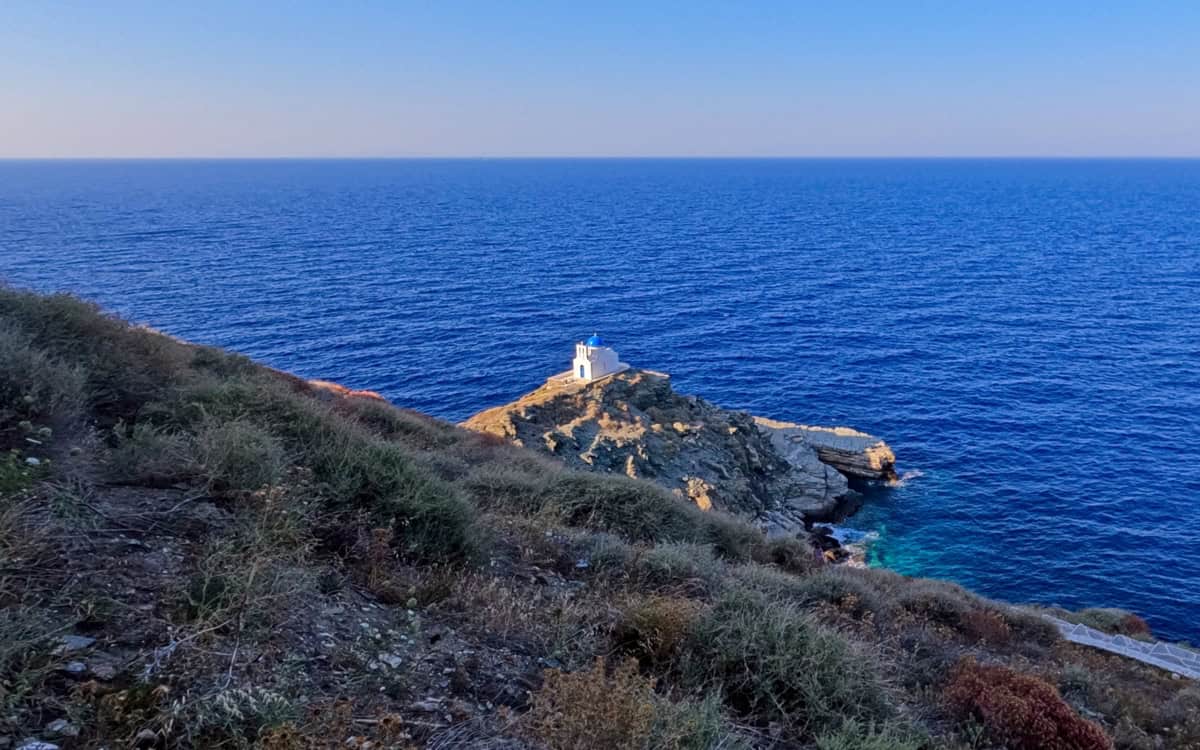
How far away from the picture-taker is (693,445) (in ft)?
120

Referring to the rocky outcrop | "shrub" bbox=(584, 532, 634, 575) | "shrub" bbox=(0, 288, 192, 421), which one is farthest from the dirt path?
the rocky outcrop

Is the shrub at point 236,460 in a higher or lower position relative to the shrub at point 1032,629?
higher

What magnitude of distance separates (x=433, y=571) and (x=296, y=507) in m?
1.63

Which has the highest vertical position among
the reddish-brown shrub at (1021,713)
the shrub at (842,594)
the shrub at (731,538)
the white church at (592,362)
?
the reddish-brown shrub at (1021,713)

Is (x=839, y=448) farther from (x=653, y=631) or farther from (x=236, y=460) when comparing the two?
(x=236, y=460)

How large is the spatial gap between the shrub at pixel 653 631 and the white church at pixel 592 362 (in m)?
32.7

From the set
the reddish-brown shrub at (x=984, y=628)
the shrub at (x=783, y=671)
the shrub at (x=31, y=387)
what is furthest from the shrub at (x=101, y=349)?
the reddish-brown shrub at (x=984, y=628)

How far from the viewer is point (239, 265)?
7294 centimetres

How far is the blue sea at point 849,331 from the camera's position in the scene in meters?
34.0

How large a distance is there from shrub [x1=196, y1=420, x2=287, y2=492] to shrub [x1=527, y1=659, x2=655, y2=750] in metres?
4.12

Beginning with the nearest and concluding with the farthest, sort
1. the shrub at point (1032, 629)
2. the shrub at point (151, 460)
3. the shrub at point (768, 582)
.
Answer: the shrub at point (151, 460), the shrub at point (768, 582), the shrub at point (1032, 629)

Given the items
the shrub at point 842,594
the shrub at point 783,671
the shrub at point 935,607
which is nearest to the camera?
the shrub at point 783,671

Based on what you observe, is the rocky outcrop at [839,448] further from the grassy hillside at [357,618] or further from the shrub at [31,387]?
the shrub at [31,387]

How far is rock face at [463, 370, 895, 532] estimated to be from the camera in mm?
33125
